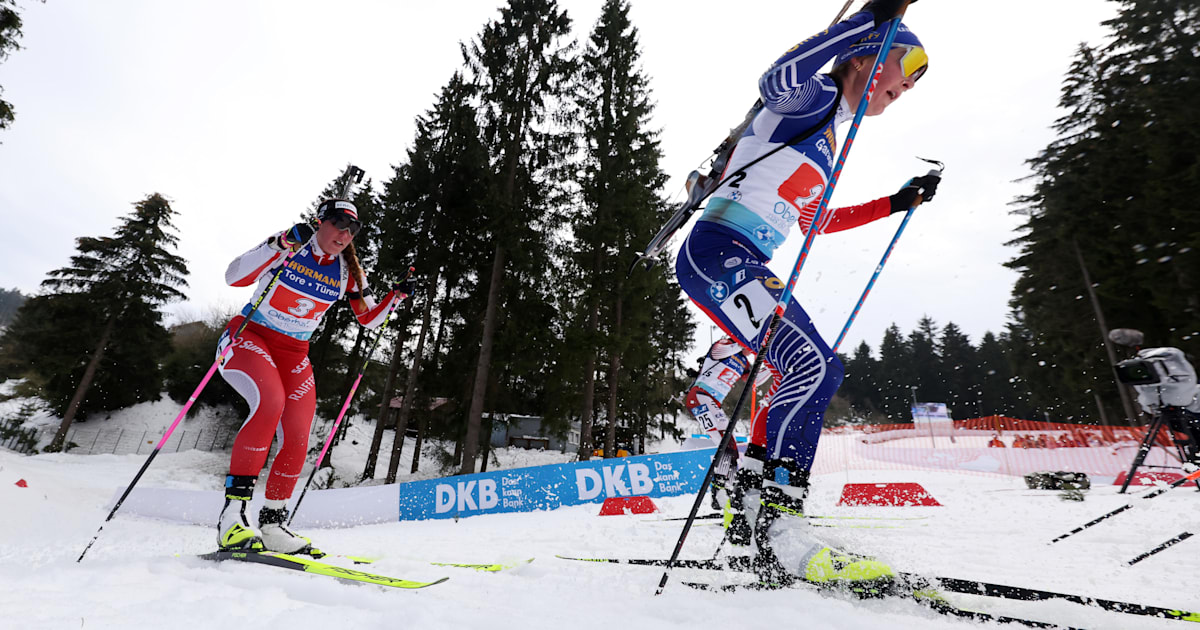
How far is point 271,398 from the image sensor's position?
2857 millimetres

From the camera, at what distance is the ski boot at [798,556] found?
62.1 inches

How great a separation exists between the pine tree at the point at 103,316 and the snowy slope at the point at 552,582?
72.4ft

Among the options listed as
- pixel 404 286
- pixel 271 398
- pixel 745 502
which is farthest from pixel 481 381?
pixel 745 502

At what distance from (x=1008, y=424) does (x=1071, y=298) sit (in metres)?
5.26

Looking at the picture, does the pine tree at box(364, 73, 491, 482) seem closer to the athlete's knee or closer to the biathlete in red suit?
the biathlete in red suit

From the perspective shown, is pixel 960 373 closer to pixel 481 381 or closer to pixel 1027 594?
pixel 481 381

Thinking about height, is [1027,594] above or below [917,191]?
below

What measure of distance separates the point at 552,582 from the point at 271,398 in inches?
Result: 83.0

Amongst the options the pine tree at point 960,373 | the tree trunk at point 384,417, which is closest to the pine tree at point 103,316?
the tree trunk at point 384,417

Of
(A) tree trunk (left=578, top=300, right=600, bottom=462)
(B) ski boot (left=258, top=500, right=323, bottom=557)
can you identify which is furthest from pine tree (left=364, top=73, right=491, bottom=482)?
(B) ski boot (left=258, top=500, right=323, bottom=557)

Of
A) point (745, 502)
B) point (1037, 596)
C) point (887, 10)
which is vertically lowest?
point (1037, 596)

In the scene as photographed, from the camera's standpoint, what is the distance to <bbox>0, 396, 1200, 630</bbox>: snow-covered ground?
4.43 feet

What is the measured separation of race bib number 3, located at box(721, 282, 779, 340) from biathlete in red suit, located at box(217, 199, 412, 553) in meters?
2.69

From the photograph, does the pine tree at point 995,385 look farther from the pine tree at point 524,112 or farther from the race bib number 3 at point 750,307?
the race bib number 3 at point 750,307
